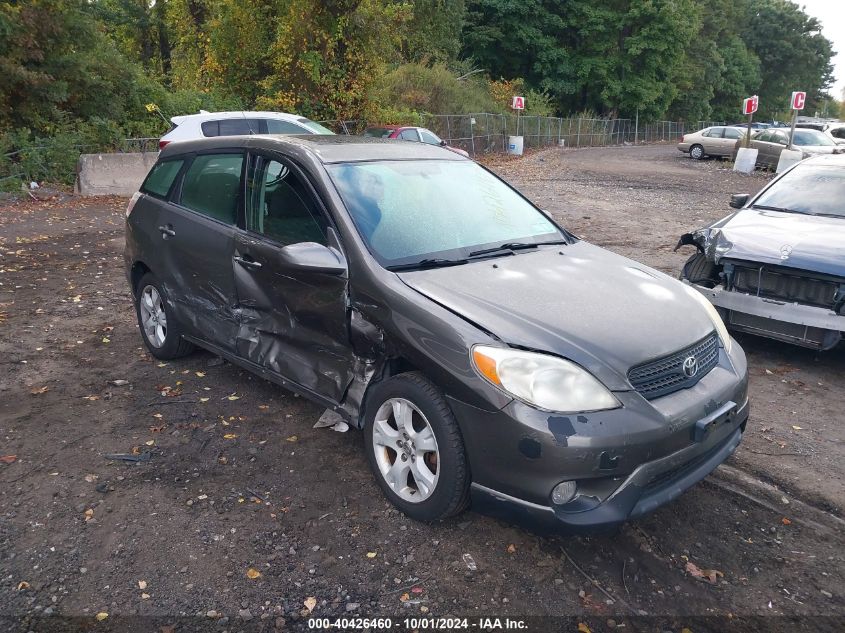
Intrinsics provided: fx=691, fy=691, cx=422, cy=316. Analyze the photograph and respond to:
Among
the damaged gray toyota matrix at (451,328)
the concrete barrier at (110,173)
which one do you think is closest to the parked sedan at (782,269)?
the damaged gray toyota matrix at (451,328)

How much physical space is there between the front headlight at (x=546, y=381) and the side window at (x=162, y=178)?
3.33 m

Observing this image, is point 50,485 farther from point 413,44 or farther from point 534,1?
point 534,1

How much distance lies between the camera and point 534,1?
45406 millimetres

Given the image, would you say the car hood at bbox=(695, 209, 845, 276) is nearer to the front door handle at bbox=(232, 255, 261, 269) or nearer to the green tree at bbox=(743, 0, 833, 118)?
the front door handle at bbox=(232, 255, 261, 269)

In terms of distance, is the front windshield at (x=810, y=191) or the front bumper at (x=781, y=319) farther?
the front windshield at (x=810, y=191)

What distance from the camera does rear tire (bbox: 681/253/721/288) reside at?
5.98 m

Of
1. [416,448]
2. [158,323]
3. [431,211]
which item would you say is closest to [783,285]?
[431,211]

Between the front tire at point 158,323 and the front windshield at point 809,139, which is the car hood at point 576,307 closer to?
the front tire at point 158,323

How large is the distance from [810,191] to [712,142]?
25283 mm

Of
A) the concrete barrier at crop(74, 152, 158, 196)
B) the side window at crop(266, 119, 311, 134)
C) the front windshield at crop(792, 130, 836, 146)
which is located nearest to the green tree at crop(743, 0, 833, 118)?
the front windshield at crop(792, 130, 836, 146)

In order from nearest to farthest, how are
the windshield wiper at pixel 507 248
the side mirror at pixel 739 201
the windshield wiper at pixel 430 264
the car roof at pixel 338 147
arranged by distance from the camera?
1. the windshield wiper at pixel 430 264
2. the windshield wiper at pixel 507 248
3. the car roof at pixel 338 147
4. the side mirror at pixel 739 201

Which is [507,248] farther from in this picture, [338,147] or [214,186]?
[214,186]

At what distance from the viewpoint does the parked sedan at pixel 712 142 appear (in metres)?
29.0

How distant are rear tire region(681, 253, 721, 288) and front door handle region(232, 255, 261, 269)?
3834 mm
